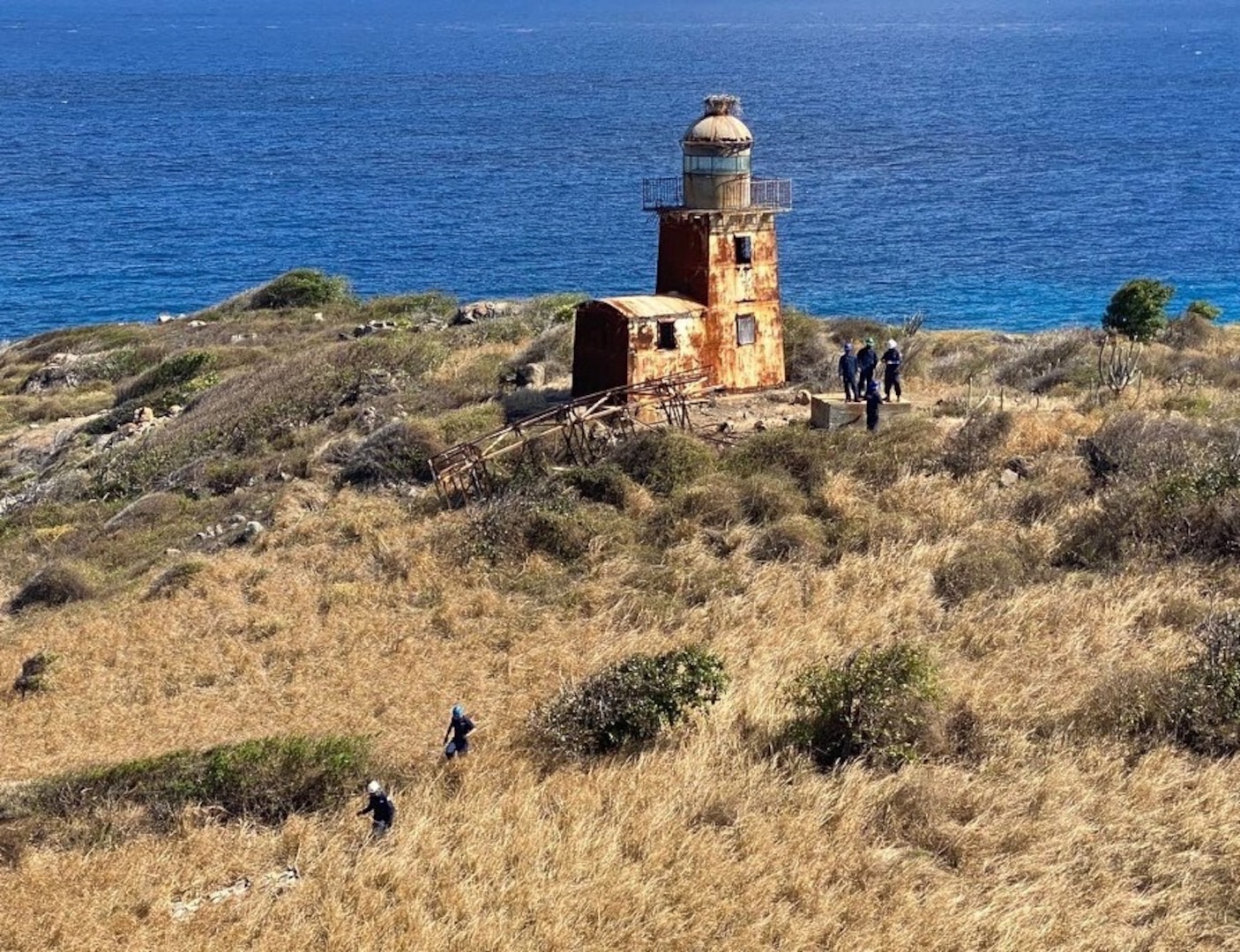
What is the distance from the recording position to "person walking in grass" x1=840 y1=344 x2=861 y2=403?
24.4m

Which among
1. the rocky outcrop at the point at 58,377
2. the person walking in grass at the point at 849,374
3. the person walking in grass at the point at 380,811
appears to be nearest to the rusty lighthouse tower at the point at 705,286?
the person walking in grass at the point at 849,374

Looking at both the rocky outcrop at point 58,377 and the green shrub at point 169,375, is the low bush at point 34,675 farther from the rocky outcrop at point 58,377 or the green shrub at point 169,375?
the rocky outcrop at point 58,377

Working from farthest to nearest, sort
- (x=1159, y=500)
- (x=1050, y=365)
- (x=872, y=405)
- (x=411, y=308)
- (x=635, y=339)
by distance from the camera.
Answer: (x=411, y=308), (x=1050, y=365), (x=635, y=339), (x=872, y=405), (x=1159, y=500)

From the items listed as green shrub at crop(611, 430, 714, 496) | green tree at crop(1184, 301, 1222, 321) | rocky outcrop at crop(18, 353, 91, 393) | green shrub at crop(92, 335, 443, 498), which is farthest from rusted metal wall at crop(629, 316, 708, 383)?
rocky outcrop at crop(18, 353, 91, 393)

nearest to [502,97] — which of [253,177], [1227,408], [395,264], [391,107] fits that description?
[391,107]

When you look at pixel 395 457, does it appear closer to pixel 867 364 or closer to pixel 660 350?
pixel 660 350

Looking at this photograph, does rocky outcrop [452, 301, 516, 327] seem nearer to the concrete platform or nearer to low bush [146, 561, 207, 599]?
the concrete platform

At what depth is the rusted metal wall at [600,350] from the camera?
26.3 m

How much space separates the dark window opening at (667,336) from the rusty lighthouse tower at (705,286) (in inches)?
1.0

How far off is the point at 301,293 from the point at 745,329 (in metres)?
30.2

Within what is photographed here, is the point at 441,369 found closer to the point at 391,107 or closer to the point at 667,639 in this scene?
the point at 667,639

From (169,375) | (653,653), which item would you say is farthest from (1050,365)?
(169,375)

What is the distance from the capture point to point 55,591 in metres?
22.5

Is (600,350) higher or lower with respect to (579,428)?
higher
